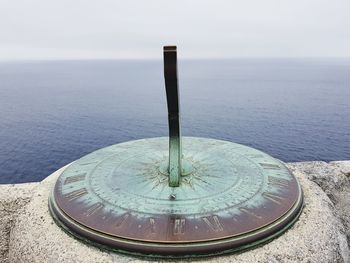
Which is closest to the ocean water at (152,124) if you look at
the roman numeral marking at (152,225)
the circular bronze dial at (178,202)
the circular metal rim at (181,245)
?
the circular bronze dial at (178,202)

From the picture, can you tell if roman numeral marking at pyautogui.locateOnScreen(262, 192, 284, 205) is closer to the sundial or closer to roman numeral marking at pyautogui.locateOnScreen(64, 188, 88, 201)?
the sundial

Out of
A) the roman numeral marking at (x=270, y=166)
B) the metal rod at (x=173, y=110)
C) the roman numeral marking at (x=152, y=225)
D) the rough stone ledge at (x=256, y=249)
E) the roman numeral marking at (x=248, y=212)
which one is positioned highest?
the metal rod at (x=173, y=110)

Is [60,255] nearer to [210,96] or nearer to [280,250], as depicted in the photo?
[280,250]

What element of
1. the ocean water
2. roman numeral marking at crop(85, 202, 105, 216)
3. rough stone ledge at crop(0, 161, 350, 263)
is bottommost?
the ocean water

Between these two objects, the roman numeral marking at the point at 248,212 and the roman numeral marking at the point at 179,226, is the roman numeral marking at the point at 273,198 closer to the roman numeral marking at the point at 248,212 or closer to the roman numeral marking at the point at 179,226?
the roman numeral marking at the point at 248,212

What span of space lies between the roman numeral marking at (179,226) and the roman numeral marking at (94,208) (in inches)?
44.5

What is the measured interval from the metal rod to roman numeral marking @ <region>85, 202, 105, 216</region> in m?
1.14

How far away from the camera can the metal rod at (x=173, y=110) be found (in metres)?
4.75

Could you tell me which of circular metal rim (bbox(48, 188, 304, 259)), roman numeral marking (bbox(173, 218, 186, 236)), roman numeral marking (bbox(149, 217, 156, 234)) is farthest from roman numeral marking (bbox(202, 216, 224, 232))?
roman numeral marking (bbox(149, 217, 156, 234))

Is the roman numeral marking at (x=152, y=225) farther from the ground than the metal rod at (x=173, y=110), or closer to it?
closer to it

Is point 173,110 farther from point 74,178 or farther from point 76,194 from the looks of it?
point 74,178

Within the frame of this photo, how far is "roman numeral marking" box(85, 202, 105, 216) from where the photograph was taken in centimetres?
460

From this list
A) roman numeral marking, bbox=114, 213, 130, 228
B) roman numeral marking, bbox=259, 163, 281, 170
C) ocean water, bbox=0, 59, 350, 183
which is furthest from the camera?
ocean water, bbox=0, 59, 350, 183

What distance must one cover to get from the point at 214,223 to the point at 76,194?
2.24 meters
